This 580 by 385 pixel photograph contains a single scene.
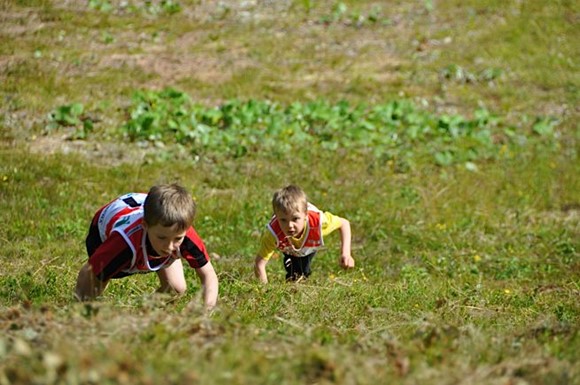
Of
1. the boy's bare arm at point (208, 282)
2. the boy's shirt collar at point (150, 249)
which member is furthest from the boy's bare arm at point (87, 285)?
the boy's bare arm at point (208, 282)

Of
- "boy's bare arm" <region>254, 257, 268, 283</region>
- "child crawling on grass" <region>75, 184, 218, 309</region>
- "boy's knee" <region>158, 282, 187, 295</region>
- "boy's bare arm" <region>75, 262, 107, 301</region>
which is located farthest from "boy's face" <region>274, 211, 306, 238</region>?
"boy's bare arm" <region>75, 262, 107, 301</region>

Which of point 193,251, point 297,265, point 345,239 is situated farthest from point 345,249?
point 193,251

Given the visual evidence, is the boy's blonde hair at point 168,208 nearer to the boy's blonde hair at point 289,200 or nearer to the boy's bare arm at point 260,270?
the boy's blonde hair at point 289,200

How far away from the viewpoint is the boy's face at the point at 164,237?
5.45 metres

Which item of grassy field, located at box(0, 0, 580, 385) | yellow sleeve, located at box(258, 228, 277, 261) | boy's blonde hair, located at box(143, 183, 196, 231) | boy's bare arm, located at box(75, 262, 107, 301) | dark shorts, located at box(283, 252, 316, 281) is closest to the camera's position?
grassy field, located at box(0, 0, 580, 385)

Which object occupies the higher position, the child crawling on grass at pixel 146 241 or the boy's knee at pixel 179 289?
the child crawling on grass at pixel 146 241

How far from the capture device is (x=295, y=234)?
743cm

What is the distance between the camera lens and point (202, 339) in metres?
4.22

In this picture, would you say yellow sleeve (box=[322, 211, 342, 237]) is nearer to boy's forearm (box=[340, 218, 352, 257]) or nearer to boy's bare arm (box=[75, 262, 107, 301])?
boy's forearm (box=[340, 218, 352, 257])

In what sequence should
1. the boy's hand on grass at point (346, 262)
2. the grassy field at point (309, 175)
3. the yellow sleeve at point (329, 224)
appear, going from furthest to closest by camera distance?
the yellow sleeve at point (329, 224)
the boy's hand on grass at point (346, 262)
the grassy field at point (309, 175)

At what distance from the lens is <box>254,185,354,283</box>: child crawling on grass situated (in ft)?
23.6

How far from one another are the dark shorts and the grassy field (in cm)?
41

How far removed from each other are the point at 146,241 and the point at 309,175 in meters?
5.68

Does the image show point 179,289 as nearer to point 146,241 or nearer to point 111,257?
→ point 146,241
